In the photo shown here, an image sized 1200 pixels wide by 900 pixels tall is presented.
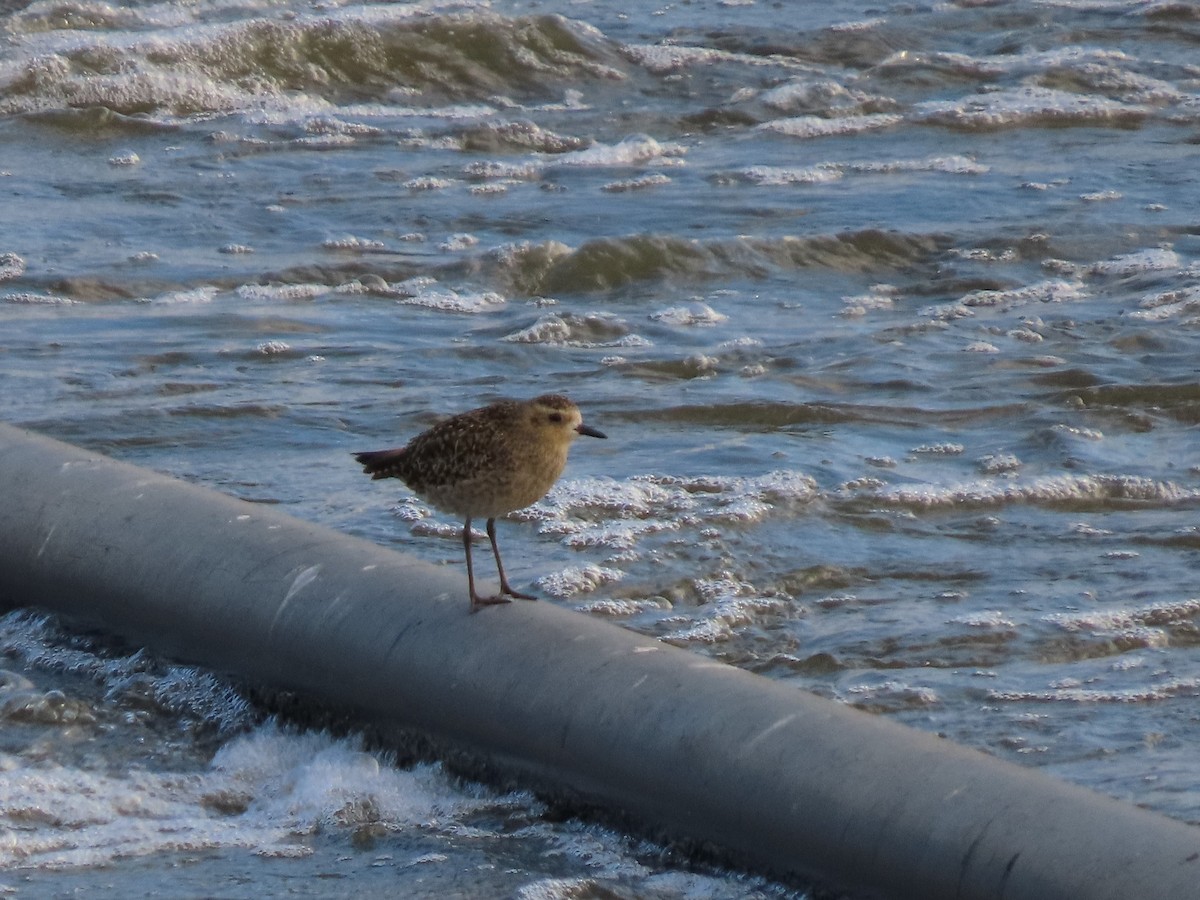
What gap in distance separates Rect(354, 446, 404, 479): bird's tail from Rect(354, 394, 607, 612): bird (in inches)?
2.5

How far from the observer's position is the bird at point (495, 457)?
165 inches

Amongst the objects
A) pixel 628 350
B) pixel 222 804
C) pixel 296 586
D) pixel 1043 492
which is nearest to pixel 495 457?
pixel 296 586

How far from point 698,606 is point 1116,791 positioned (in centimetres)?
146

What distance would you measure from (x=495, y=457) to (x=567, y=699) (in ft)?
2.01

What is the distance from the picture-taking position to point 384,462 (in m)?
4.46

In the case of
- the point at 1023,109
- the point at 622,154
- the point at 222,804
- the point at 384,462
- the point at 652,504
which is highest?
the point at 1023,109

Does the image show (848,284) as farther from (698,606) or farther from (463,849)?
(463,849)

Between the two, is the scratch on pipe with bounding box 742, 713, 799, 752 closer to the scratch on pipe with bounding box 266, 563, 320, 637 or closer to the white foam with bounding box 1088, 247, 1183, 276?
the scratch on pipe with bounding box 266, 563, 320, 637

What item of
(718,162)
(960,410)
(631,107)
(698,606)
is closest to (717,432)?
(960,410)

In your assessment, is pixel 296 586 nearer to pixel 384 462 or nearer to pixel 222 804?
pixel 384 462

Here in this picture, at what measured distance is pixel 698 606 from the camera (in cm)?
516

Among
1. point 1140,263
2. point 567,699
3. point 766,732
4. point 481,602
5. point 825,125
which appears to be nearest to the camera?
point 766,732

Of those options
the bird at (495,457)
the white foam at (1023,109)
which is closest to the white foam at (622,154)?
the white foam at (1023,109)

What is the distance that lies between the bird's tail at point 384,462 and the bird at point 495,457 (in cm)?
6
